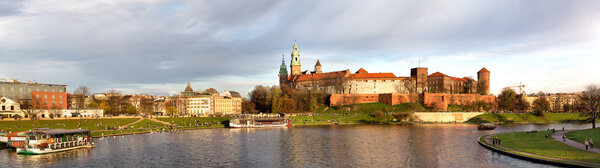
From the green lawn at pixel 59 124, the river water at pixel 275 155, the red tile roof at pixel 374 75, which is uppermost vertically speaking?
the red tile roof at pixel 374 75

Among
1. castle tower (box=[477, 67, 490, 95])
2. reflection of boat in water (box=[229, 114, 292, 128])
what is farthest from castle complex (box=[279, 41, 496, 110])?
reflection of boat in water (box=[229, 114, 292, 128])

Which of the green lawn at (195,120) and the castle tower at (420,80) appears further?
the castle tower at (420,80)

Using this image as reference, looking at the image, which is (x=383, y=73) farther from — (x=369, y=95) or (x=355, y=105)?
(x=355, y=105)

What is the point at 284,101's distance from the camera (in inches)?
5212

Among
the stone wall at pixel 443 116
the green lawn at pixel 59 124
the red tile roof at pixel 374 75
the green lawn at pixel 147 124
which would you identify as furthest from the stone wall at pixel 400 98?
the green lawn at pixel 59 124

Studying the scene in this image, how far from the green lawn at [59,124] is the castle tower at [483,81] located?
460 feet

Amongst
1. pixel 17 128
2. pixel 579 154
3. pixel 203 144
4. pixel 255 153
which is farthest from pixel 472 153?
pixel 17 128

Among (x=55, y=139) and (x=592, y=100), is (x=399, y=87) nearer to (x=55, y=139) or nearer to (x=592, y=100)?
Answer: (x=592, y=100)

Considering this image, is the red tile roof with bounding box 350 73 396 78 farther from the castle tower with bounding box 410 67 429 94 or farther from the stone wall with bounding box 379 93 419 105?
the stone wall with bounding box 379 93 419 105

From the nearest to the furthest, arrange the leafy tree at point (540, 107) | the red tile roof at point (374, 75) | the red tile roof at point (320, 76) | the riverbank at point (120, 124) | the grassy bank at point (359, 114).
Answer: the riverbank at point (120, 124) → the grassy bank at point (359, 114) → the leafy tree at point (540, 107) → the red tile roof at point (374, 75) → the red tile roof at point (320, 76)

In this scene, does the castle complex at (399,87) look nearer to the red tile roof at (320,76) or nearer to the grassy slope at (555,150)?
the red tile roof at (320,76)

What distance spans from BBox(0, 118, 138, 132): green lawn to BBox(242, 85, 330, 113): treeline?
5425 centimetres

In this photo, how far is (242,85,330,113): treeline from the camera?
13175cm

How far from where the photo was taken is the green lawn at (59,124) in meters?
70.5
